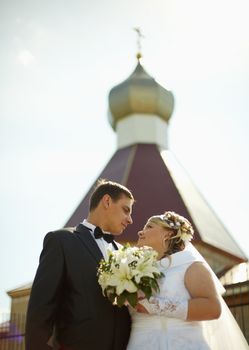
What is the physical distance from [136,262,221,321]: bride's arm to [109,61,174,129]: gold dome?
18158 mm

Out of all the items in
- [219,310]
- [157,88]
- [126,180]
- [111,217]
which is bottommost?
[219,310]

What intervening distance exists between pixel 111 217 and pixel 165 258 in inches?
21.7

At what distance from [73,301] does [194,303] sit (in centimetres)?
88

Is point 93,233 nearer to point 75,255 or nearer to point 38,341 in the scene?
point 75,255

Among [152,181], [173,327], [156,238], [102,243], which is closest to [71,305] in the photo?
[102,243]

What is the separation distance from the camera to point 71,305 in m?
4.12

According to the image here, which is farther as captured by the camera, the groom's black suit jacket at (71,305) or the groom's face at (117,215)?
the groom's face at (117,215)

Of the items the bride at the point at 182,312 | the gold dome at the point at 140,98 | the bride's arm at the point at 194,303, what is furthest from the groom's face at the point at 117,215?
the gold dome at the point at 140,98

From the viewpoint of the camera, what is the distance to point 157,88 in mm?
21875

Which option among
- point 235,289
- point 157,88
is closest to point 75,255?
point 235,289

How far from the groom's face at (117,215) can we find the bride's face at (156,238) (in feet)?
0.62

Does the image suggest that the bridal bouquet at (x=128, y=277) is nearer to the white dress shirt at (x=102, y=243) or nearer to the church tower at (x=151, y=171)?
the white dress shirt at (x=102, y=243)

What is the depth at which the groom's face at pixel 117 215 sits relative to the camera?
4.54 meters

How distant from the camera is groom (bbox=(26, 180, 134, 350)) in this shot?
4.00 meters
